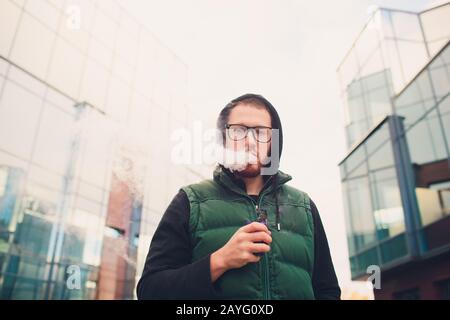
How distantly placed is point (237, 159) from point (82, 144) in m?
13.3

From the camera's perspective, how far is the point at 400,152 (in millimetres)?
12742

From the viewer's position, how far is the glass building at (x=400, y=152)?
35.4 ft

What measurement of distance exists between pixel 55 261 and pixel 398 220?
1152 centimetres

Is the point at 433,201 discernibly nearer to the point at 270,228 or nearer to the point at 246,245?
the point at 270,228

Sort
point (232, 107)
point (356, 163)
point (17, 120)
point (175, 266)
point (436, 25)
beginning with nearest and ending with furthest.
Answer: point (175, 266), point (232, 107), point (17, 120), point (436, 25), point (356, 163)

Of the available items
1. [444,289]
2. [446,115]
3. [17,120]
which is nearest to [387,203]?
[444,289]

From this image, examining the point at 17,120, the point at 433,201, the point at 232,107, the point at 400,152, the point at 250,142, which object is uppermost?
the point at 17,120

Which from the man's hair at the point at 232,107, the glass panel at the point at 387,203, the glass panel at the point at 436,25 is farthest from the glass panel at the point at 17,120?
the glass panel at the point at 436,25

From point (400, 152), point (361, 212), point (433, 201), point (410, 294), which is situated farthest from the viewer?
point (361, 212)

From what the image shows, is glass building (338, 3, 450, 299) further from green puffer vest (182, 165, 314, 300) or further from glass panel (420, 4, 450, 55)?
green puffer vest (182, 165, 314, 300)

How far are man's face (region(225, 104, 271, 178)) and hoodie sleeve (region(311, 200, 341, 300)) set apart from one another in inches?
12.8

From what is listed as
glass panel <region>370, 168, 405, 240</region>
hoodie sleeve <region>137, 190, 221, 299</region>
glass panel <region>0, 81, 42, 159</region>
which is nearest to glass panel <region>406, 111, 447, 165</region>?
glass panel <region>370, 168, 405, 240</region>

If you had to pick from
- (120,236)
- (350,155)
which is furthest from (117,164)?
(350,155)

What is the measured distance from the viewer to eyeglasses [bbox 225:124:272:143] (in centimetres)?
150
